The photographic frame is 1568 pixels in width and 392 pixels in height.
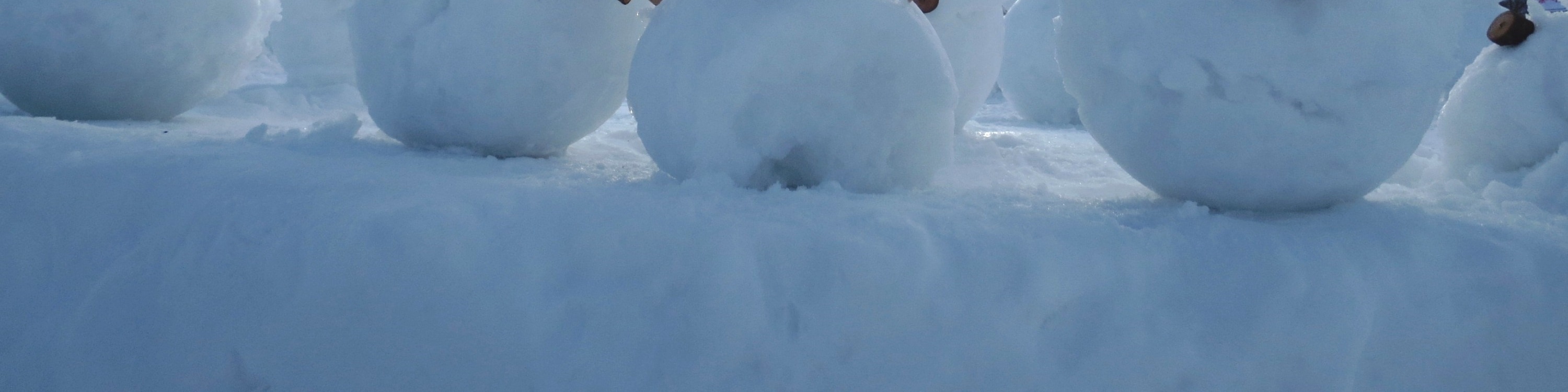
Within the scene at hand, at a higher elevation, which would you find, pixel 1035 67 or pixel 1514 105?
pixel 1035 67

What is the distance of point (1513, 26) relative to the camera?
9.11ft

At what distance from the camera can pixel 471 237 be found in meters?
1.77

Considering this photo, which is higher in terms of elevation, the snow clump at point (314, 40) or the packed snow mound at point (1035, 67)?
the packed snow mound at point (1035, 67)

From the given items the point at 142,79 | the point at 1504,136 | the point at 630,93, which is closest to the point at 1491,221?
the point at 1504,136

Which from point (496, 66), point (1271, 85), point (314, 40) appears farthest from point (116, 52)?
point (1271, 85)

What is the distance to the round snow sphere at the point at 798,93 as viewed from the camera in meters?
2.28

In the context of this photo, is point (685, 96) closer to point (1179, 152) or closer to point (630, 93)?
point (630, 93)

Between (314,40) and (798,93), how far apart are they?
5.81 metres

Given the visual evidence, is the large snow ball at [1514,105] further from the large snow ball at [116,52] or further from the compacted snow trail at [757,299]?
the large snow ball at [116,52]

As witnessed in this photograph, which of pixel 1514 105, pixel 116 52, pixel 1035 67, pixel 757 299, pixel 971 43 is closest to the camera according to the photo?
pixel 757 299

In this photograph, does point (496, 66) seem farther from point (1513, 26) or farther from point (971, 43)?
point (1513, 26)

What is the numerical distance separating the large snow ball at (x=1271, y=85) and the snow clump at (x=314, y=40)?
6.08m

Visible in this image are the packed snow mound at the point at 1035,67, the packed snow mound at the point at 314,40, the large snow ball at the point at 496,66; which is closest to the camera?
the large snow ball at the point at 496,66

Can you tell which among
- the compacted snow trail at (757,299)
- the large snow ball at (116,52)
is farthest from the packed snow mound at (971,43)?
the large snow ball at (116,52)
